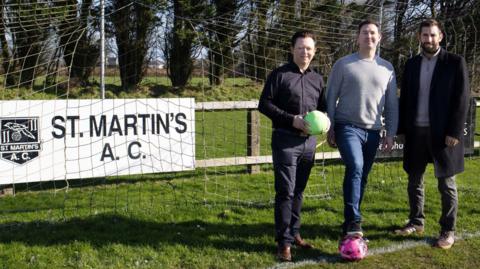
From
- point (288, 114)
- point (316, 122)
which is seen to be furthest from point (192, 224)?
point (316, 122)

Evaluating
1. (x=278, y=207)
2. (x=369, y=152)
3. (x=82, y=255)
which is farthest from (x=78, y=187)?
(x=369, y=152)

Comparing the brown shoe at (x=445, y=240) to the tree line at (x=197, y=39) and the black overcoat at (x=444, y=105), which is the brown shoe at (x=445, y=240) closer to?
the black overcoat at (x=444, y=105)

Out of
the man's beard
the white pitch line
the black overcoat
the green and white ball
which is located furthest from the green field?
the man's beard

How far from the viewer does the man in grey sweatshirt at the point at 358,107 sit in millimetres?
4145

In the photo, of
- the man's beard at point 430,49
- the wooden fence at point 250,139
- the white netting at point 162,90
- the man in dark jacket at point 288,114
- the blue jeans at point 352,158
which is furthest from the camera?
the wooden fence at point 250,139

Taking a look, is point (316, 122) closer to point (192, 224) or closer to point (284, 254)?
point (284, 254)

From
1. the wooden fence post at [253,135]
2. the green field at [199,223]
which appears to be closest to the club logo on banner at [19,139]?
the green field at [199,223]

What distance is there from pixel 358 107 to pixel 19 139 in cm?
400

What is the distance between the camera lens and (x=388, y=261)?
4.14 m

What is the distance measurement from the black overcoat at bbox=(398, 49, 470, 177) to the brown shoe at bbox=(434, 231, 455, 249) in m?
0.56

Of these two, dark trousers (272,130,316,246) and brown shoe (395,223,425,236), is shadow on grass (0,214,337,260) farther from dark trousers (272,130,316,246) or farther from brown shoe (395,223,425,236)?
brown shoe (395,223,425,236)

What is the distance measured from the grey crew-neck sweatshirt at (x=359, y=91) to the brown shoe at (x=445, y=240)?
1165 millimetres

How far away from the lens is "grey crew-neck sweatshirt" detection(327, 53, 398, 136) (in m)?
4.20

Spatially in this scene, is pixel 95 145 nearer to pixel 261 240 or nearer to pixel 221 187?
pixel 221 187
